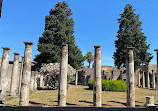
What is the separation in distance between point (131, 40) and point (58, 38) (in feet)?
39.4

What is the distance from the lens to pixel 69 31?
2470cm

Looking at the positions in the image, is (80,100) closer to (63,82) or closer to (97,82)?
(97,82)

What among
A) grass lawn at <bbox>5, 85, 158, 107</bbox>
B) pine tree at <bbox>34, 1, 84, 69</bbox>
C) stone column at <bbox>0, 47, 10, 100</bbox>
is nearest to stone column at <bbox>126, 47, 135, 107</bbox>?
grass lawn at <bbox>5, 85, 158, 107</bbox>

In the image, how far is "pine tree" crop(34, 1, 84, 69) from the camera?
23234 millimetres

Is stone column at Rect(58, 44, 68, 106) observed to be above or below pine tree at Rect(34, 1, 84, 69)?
below

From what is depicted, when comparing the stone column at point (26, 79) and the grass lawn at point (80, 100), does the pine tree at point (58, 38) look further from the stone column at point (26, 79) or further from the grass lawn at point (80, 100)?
the stone column at point (26, 79)

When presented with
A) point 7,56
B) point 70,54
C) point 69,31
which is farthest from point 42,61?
point 7,56

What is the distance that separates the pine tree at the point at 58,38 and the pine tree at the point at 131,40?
6.96m

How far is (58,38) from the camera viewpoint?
2398 cm

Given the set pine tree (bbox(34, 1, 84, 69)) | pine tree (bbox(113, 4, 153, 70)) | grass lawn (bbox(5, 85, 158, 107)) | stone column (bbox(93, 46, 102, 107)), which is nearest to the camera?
stone column (bbox(93, 46, 102, 107))

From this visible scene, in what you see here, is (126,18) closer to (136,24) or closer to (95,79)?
(136,24)

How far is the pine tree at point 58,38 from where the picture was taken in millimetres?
23234

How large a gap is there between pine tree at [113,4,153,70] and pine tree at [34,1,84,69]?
6.96 meters

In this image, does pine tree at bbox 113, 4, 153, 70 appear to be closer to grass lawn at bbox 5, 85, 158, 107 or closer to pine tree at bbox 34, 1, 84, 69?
pine tree at bbox 34, 1, 84, 69
